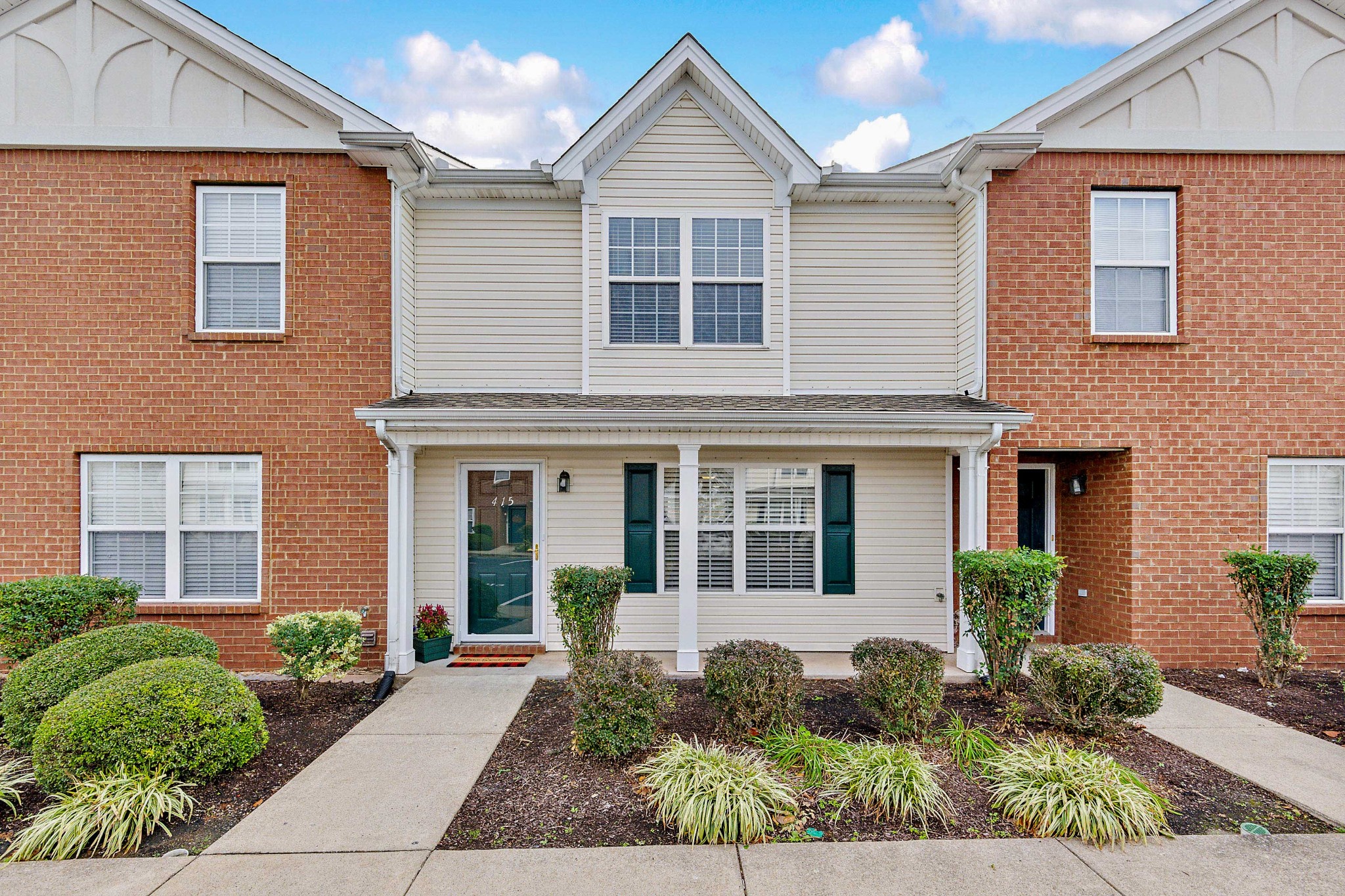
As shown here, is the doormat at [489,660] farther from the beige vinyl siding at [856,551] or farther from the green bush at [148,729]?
the green bush at [148,729]

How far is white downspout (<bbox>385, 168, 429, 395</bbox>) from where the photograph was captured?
707 centimetres

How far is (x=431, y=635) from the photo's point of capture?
23.8 feet

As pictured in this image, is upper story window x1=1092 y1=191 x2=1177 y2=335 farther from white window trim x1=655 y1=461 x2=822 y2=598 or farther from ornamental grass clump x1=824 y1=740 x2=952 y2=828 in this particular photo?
ornamental grass clump x1=824 y1=740 x2=952 y2=828

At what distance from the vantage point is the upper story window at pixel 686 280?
24.7 ft

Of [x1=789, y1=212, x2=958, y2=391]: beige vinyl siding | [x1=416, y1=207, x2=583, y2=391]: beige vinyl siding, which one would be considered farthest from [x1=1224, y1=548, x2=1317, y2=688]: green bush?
[x1=416, y1=207, x2=583, y2=391]: beige vinyl siding

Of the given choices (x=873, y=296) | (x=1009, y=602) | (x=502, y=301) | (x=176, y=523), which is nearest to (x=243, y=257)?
(x=502, y=301)

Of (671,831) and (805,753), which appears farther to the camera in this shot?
(805,753)

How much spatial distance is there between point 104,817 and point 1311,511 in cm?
1097

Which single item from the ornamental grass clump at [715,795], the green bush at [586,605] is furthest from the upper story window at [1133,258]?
the ornamental grass clump at [715,795]

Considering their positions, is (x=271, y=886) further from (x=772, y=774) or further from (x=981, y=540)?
(x=981, y=540)

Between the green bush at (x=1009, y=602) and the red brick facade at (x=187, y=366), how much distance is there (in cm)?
604

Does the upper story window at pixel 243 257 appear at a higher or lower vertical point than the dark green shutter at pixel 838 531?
higher

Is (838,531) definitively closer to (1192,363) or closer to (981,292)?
(981,292)

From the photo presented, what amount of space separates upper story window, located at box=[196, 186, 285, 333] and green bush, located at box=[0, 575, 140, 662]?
112 inches
